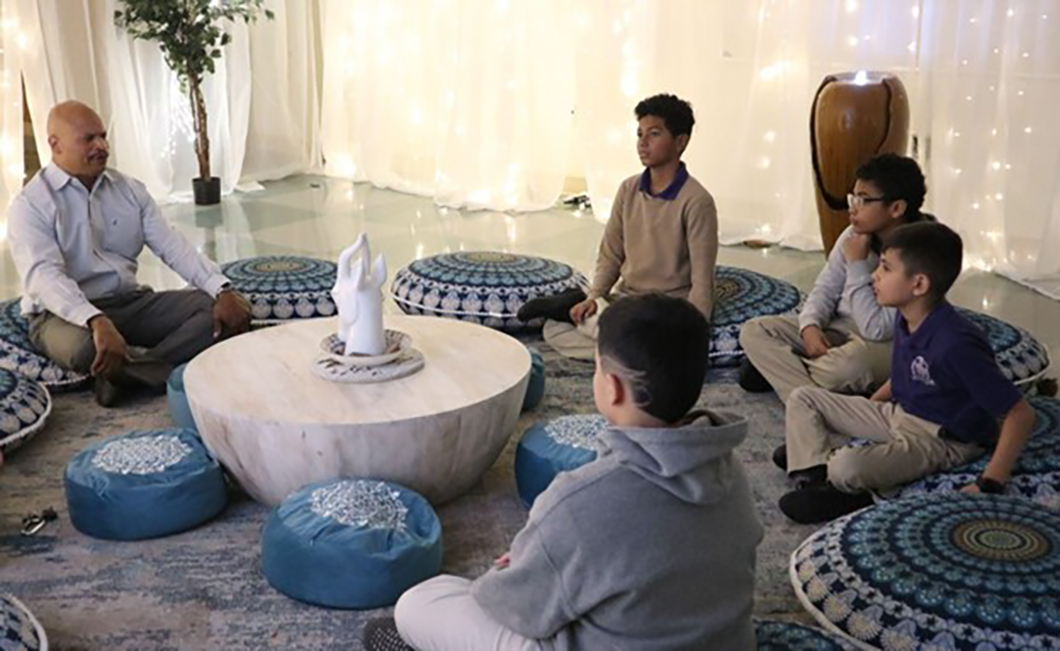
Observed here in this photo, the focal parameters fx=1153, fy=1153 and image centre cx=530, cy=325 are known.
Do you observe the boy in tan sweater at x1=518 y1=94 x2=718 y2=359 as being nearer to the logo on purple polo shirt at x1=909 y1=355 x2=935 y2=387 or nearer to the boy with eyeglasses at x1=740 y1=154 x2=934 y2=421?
the boy with eyeglasses at x1=740 y1=154 x2=934 y2=421

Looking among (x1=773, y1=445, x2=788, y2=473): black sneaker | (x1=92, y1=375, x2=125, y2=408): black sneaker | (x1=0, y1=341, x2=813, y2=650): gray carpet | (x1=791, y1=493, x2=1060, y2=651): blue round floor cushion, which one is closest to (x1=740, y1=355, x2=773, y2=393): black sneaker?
(x1=0, y1=341, x2=813, y2=650): gray carpet

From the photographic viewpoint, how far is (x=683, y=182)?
3.62 m

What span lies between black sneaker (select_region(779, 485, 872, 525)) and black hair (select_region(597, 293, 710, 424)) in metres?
1.20

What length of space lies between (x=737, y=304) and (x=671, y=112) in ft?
2.50

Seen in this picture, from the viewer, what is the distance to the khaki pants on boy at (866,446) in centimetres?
260

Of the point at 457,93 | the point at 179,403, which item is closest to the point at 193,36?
the point at 457,93

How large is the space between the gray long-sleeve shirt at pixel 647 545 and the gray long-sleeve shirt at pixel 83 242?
7.28ft

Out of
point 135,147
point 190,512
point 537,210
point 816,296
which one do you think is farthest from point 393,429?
point 135,147

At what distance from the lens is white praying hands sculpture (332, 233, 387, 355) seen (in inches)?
106

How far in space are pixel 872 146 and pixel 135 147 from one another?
4.03m

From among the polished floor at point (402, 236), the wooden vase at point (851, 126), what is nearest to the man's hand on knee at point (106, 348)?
the polished floor at point (402, 236)

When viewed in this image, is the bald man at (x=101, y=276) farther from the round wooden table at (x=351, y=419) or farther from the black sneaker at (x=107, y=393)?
the round wooden table at (x=351, y=419)

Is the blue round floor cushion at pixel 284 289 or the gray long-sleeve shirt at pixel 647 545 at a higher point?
the gray long-sleeve shirt at pixel 647 545

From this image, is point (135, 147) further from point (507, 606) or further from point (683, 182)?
point (507, 606)
